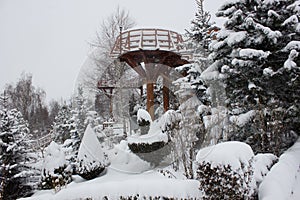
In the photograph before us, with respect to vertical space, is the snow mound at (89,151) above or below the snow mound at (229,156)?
below

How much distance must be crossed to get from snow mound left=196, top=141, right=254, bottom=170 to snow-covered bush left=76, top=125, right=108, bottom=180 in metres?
4.34

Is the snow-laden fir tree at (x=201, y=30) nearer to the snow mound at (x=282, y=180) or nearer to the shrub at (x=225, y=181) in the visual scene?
the snow mound at (x=282, y=180)

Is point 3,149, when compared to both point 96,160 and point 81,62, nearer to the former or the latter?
point 96,160

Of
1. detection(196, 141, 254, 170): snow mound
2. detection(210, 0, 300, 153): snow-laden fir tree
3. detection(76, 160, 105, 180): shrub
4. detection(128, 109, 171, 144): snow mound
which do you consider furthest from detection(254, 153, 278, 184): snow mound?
detection(76, 160, 105, 180): shrub

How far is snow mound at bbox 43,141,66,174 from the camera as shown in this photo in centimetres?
748

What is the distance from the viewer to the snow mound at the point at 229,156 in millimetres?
3154

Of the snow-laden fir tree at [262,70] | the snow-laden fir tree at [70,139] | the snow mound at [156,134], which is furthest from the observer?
the snow-laden fir tree at [70,139]

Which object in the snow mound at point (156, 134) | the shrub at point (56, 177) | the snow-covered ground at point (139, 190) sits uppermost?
the snow mound at point (156, 134)

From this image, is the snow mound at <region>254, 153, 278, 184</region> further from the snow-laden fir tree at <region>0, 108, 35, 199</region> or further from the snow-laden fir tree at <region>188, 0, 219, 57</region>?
the snow-laden fir tree at <region>0, 108, 35, 199</region>

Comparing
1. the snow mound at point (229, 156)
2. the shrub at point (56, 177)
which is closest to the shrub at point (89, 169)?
the shrub at point (56, 177)

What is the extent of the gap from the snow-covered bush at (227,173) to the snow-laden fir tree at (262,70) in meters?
2.50

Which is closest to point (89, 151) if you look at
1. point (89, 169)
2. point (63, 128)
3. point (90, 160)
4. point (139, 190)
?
point (90, 160)

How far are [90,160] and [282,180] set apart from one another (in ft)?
16.4

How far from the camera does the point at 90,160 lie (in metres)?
7.05
